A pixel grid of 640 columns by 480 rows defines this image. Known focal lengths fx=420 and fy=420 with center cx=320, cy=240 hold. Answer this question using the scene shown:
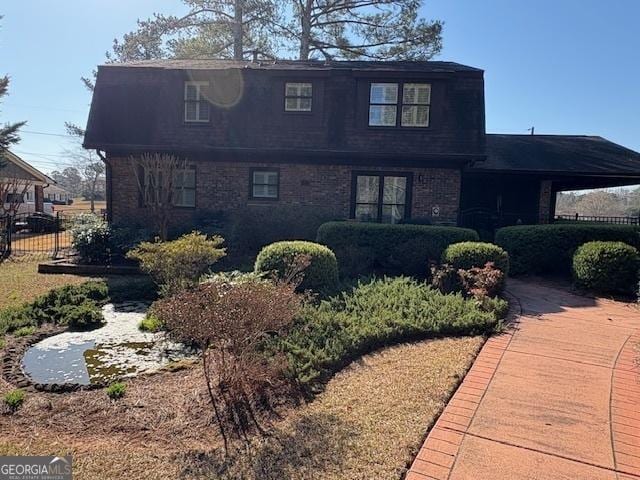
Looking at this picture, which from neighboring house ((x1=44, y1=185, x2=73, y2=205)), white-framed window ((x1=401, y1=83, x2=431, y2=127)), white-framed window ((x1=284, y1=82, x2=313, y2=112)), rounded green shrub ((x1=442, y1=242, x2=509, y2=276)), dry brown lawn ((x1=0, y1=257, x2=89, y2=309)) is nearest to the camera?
rounded green shrub ((x1=442, y1=242, x2=509, y2=276))

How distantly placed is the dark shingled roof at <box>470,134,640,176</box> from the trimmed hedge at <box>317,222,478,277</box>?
209 inches

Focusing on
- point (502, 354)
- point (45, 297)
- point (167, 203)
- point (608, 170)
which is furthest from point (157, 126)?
point (608, 170)

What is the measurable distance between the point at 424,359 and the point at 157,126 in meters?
12.3

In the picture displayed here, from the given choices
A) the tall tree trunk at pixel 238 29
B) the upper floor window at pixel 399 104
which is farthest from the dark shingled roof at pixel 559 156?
the tall tree trunk at pixel 238 29

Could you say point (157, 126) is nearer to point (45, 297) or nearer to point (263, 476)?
point (45, 297)

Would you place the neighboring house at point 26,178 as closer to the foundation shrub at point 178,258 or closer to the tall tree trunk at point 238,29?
the tall tree trunk at point 238,29

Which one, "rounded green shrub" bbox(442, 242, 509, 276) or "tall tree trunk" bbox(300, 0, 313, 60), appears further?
"tall tree trunk" bbox(300, 0, 313, 60)

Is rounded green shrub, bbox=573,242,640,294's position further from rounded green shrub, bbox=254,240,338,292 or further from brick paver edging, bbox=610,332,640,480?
rounded green shrub, bbox=254,240,338,292

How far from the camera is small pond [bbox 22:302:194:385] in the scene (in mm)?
4773

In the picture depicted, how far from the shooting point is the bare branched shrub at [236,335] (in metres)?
3.93

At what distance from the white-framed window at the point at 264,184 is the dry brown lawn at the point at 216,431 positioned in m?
9.75

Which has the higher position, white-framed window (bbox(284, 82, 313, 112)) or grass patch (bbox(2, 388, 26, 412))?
white-framed window (bbox(284, 82, 313, 112))

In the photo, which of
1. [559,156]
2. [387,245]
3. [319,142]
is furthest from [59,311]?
[559,156]

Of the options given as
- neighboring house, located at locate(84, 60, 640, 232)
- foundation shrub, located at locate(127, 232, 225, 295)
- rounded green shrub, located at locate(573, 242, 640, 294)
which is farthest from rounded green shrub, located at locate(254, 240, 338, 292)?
neighboring house, located at locate(84, 60, 640, 232)
